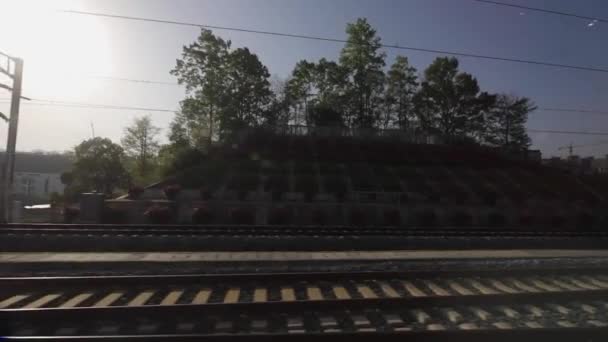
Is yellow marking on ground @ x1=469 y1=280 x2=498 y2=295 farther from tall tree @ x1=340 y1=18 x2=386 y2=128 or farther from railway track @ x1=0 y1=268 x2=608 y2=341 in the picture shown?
tall tree @ x1=340 y1=18 x2=386 y2=128

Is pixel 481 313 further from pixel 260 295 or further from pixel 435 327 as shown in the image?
pixel 260 295

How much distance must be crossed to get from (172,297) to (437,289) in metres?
5.41

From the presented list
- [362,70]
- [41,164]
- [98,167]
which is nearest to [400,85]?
[362,70]

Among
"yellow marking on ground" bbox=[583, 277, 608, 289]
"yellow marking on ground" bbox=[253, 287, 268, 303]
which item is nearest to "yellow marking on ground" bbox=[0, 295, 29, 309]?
"yellow marking on ground" bbox=[253, 287, 268, 303]

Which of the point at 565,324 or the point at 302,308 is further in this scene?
the point at 302,308

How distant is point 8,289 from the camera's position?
262 inches

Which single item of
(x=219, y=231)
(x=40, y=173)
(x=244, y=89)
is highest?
(x=244, y=89)

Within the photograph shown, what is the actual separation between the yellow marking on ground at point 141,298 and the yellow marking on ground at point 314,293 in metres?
3.06

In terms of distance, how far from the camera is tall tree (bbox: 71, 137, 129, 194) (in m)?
30.3

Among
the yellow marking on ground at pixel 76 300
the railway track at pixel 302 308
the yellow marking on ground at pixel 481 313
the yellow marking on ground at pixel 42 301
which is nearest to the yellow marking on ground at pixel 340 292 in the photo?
the railway track at pixel 302 308

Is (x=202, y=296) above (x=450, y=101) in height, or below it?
→ below

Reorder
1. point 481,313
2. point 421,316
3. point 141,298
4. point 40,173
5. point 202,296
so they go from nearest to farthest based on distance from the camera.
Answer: point 421,316
point 481,313
point 141,298
point 202,296
point 40,173

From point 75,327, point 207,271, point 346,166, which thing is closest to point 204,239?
point 207,271

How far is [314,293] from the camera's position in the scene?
22.4 feet
